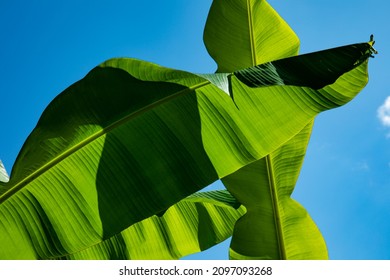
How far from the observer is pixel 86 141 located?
1202mm

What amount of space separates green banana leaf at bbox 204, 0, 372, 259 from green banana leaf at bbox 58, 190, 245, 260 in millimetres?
202

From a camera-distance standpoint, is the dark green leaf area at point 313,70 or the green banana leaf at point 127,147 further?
the green banana leaf at point 127,147

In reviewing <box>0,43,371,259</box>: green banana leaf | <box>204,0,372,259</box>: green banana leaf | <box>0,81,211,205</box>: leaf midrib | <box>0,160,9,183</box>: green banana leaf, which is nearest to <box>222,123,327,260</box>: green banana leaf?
<box>204,0,372,259</box>: green banana leaf

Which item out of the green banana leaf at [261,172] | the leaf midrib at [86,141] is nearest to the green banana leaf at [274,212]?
the green banana leaf at [261,172]

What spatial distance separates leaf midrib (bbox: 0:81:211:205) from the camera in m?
1.19

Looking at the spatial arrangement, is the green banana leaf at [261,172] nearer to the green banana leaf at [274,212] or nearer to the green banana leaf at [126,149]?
the green banana leaf at [274,212]

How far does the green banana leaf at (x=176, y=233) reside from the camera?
1.68 meters

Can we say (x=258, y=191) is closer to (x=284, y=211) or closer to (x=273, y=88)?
(x=284, y=211)

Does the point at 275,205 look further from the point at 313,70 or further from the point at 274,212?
the point at 313,70

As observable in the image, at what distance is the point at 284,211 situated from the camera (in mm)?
1553

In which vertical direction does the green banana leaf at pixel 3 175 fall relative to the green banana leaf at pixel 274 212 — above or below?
above

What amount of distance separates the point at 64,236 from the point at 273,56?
3.08 feet

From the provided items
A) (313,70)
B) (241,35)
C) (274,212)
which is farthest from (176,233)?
(313,70)
